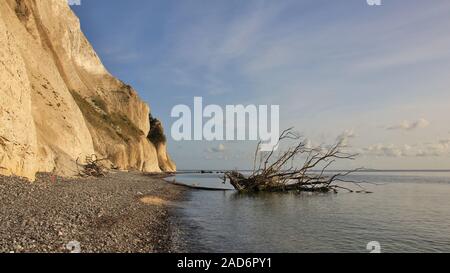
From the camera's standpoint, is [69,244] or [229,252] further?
[229,252]

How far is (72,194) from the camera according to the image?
18188mm

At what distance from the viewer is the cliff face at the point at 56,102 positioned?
19.5 meters

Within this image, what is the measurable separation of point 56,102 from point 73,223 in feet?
79.9

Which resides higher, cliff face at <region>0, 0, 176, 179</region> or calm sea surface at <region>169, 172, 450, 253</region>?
cliff face at <region>0, 0, 176, 179</region>

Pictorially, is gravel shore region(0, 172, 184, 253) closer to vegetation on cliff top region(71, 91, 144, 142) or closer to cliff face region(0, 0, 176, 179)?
cliff face region(0, 0, 176, 179)

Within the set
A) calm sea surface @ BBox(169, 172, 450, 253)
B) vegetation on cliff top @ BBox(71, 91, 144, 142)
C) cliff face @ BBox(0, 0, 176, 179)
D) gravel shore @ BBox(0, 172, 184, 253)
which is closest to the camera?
gravel shore @ BBox(0, 172, 184, 253)

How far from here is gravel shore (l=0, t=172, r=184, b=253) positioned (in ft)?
31.7

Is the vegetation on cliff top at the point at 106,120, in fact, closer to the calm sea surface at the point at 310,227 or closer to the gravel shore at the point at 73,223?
the calm sea surface at the point at 310,227

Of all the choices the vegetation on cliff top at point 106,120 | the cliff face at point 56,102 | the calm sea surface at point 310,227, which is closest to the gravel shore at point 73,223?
the calm sea surface at point 310,227

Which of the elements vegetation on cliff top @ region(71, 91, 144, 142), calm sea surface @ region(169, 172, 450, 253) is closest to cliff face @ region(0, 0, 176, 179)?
vegetation on cliff top @ region(71, 91, 144, 142)

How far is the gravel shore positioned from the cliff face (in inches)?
139
